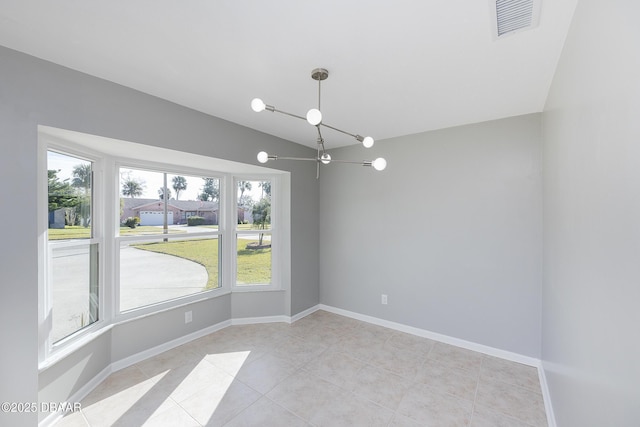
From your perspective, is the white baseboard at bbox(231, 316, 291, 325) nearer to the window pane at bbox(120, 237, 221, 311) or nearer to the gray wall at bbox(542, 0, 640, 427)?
the window pane at bbox(120, 237, 221, 311)

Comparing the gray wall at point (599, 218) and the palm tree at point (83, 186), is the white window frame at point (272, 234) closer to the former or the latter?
the palm tree at point (83, 186)

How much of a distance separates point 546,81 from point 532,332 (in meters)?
2.43

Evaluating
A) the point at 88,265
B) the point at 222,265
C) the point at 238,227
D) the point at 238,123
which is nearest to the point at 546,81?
the point at 238,123

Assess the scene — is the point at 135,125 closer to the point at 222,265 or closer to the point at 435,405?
the point at 222,265

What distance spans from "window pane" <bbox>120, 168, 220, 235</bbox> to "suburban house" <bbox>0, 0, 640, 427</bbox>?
5 cm

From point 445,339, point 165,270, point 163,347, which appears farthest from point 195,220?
point 445,339

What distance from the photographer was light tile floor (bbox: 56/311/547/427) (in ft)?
6.56

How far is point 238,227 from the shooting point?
381 centimetres

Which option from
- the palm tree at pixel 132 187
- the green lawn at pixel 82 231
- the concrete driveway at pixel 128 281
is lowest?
the concrete driveway at pixel 128 281

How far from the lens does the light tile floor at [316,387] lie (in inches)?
78.7

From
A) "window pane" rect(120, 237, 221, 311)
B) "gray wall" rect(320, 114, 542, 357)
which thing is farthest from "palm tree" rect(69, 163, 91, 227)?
"gray wall" rect(320, 114, 542, 357)

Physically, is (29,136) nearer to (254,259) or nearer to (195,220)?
(195,220)

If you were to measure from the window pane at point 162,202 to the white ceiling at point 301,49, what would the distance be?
3.56 ft

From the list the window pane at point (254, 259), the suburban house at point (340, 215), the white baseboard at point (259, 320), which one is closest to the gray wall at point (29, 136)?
the suburban house at point (340, 215)
